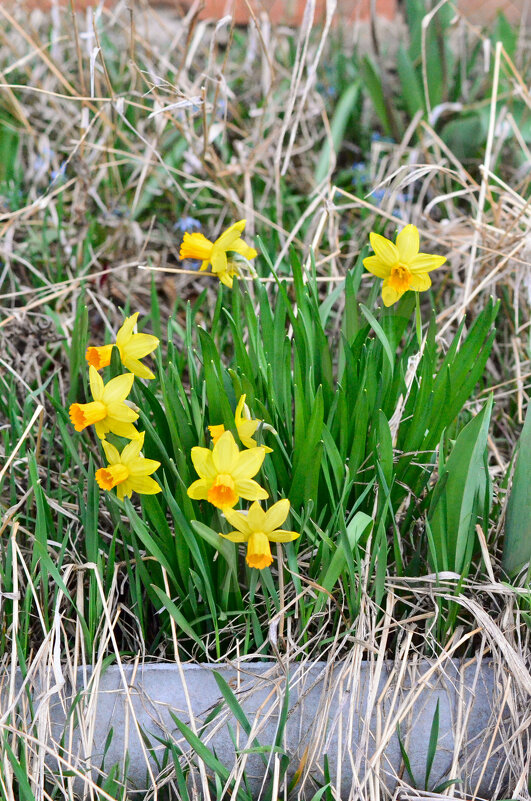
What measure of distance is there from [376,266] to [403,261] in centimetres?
4

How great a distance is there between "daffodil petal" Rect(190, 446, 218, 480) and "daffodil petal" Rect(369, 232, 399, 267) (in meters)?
0.39

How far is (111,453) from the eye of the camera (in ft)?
3.27

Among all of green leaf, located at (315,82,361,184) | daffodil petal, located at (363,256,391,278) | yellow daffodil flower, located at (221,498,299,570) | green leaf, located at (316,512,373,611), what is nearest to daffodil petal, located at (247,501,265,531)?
yellow daffodil flower, located at (221,498,299,570)

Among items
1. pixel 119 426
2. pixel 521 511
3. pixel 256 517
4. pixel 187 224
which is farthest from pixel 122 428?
pixel 187 224

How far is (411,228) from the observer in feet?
3.50

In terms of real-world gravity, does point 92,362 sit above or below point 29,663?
above

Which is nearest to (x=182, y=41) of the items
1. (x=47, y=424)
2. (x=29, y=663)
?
(x=47, y=424)

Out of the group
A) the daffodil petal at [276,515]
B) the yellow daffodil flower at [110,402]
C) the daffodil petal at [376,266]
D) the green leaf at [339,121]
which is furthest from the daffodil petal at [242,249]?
the green leaf at [339,121]

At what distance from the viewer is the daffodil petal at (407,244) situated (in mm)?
1059

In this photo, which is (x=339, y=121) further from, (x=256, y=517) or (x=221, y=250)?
(x=256, y=517)

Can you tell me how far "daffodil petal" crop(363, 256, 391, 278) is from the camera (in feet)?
3.54

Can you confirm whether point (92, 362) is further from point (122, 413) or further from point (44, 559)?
point (44, 559)

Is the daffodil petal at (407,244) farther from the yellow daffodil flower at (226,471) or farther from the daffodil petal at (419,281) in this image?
the yellow daffodil flower at (226,471)

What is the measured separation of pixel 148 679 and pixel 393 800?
15.4 inches
